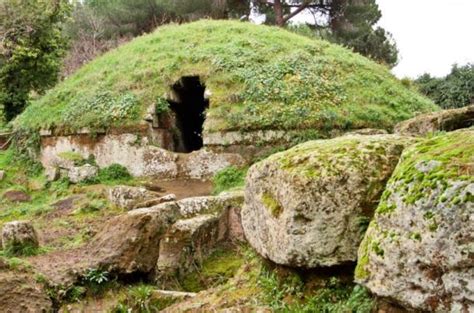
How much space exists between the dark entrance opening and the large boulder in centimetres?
1276

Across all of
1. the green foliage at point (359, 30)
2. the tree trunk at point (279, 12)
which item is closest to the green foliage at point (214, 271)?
the tree trunk at point (279, 12)

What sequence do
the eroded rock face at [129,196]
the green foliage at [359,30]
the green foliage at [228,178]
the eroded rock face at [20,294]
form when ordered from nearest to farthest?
the eroded rock face at [20,294], the eroded rock face at [129,196], the green foliage at [228,178], the green foliage at [359,30]

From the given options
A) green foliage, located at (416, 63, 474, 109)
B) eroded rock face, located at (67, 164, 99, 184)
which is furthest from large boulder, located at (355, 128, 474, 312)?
green foliage, located at (416, 63, 474, 109)

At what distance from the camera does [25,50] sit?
19.3 metres

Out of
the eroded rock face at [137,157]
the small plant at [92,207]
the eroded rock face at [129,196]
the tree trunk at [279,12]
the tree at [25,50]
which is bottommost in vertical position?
the small plant at [92,207]

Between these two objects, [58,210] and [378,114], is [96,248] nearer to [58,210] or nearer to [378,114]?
[58,210]

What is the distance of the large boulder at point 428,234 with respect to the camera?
261cm

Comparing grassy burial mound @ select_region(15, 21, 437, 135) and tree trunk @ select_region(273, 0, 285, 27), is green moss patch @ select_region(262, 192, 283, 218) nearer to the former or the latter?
grassy burial mound @ select_region(15, 21, 437, 135)

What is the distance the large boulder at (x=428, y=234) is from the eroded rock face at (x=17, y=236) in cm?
543

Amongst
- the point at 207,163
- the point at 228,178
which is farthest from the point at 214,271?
the point at 207,163

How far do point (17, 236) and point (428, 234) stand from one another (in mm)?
5989

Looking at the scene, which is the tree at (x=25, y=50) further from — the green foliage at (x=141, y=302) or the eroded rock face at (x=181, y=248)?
the green foliage at (x=141, y=302)

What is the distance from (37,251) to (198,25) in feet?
43.8

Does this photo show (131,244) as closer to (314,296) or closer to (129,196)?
(314,296)
